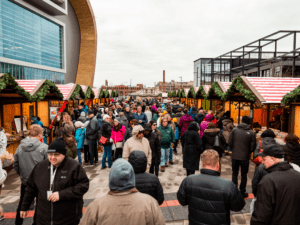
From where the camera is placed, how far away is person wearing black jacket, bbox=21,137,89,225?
8.36 ft

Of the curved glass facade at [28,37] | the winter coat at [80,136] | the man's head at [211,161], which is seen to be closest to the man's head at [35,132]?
the man's head at [211,161]

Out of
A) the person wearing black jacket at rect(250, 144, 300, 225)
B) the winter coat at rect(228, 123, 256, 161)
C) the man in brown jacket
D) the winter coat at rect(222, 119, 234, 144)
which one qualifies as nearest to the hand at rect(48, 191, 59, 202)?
the man in brown jacket

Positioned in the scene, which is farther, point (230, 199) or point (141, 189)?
point (141, 189)

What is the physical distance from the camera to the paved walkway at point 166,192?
3.93m

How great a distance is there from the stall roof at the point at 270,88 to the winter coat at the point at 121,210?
524cm

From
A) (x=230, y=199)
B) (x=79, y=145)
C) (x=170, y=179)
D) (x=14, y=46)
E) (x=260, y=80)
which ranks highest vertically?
(x=14, y=46)

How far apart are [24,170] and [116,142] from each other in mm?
2659

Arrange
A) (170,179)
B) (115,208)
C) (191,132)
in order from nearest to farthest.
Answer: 1. (115,208)
2. (191,132)
3. (170,179)

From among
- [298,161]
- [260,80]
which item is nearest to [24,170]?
[298,161]

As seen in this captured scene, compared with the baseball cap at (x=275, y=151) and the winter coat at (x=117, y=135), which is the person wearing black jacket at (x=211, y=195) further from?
the winter coat at (x=117, y=135)

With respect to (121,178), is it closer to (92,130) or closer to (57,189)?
(57,189)

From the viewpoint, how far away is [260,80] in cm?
717

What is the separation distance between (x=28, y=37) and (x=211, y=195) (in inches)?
1611

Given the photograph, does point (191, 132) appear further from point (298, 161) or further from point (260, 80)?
point (260, 80)
